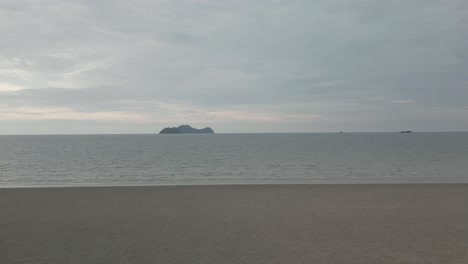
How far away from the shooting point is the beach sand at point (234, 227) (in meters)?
8.27

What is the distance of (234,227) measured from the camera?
1109 cm

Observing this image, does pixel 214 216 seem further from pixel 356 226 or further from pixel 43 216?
pixel 43 216

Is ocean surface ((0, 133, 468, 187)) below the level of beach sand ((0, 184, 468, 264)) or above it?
below

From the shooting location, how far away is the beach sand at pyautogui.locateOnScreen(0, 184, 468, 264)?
827 centimetres

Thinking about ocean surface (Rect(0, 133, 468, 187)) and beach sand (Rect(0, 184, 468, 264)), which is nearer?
beach sand (Rect(0, 184, 468, 264))

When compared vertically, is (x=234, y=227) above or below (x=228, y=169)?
above

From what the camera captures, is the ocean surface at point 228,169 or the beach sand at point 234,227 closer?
the beach sand at point 234,227

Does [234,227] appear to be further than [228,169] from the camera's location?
No

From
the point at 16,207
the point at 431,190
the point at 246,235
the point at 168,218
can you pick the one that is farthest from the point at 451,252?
the point at 16,207

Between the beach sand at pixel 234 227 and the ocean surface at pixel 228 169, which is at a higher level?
the beach sand at pixel 234 227

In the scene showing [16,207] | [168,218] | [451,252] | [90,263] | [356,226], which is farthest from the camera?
[16,207]

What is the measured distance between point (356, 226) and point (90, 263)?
7.15 metres

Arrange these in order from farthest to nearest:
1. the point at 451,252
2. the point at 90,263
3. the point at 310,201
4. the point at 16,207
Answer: the point at 310,201, the point at 16,207, the point at 451,252, the point at 90,263

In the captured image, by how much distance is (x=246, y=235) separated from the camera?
10.1 meters
